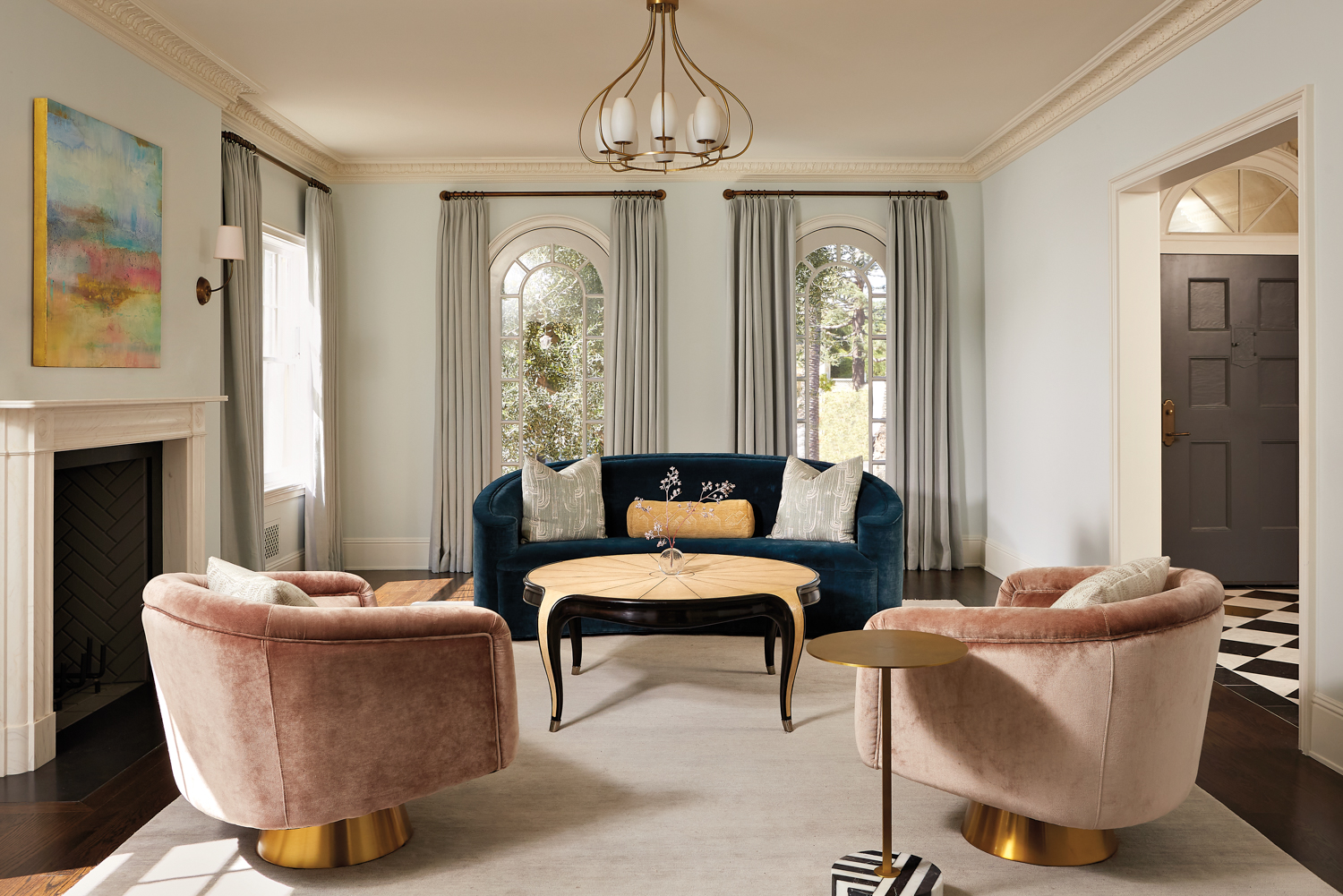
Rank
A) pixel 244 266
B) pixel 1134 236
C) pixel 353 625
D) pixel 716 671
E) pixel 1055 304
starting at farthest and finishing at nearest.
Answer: pixel 1055 304
pixel 244 266
pixel 1134 236
pixel 716 671
pixel 353 625

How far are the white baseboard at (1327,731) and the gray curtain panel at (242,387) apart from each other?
4674mm

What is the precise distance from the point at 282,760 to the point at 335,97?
390 centimetres

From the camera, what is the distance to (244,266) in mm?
4777

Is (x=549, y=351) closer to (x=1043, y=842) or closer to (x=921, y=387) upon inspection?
(x=921, y=387)

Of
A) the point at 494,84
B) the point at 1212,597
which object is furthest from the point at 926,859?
the point at 494,84

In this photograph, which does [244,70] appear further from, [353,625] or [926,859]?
[926,859]

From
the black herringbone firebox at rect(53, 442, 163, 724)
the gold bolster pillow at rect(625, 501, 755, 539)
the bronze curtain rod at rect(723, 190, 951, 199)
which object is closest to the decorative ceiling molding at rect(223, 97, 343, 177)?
the black herringbone firebox at rect(53, 442, 163, 724)

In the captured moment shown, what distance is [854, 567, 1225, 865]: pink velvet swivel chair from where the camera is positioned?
204 cm

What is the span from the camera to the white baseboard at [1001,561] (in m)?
5.62

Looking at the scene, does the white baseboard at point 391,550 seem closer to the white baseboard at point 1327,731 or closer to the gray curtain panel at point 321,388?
the gray curtain panel at point 321,388

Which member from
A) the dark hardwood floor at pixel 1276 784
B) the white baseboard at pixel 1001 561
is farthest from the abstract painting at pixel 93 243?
the white baseboard at pixel 1001 561

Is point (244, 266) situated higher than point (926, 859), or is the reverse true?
point (244, 266)

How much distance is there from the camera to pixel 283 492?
5531 mm

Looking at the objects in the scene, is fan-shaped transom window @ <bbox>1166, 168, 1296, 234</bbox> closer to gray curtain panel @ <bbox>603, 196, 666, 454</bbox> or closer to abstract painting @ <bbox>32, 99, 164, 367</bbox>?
gray curtain panel @ <bbox>603, 196, 666, 454</bbox>
